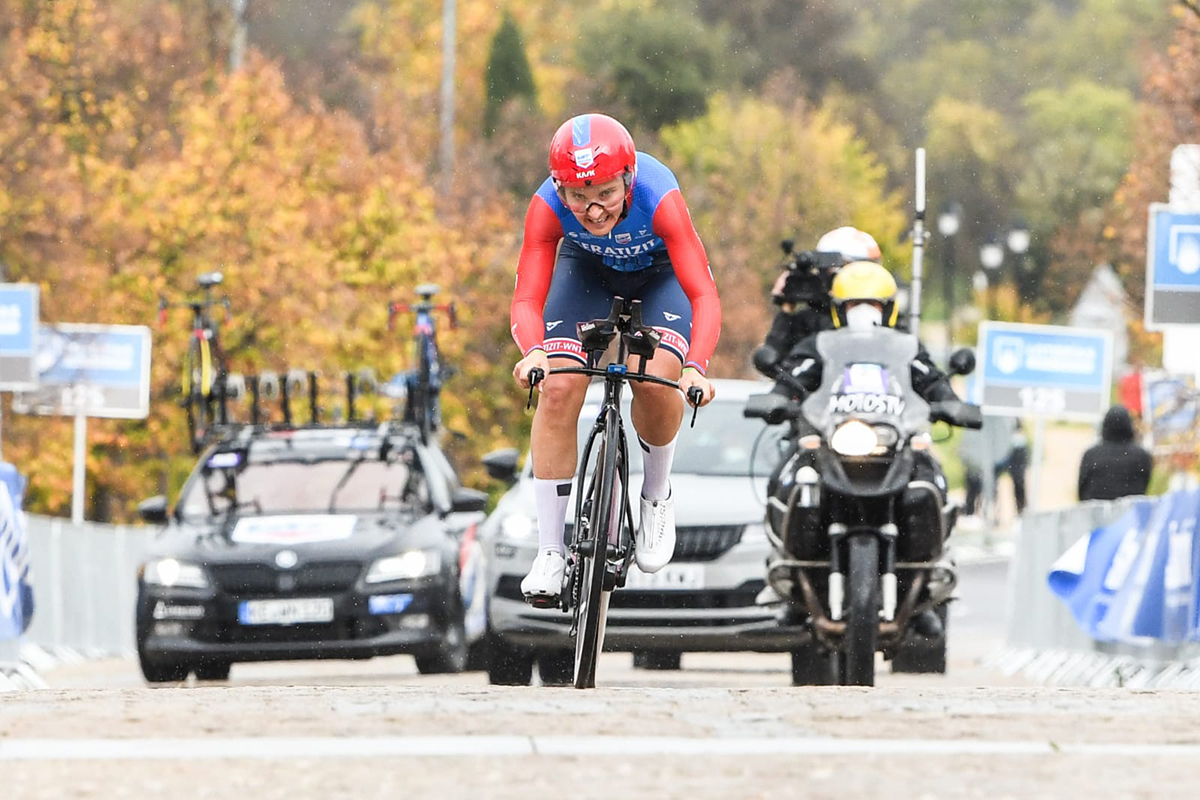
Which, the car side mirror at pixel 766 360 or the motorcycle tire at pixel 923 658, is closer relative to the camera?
the car side mirror at pixel 766 360

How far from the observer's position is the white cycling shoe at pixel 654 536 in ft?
35.2

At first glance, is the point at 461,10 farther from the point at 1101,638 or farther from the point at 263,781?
the point at 263,781

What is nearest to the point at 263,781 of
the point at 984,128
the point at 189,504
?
the point at 189,504

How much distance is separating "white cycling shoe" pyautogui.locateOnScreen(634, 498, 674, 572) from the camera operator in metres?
3.27

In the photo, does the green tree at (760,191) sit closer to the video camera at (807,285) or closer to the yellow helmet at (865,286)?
the video camera at (807,285)

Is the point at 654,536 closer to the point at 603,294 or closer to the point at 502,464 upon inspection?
the point at 603,294

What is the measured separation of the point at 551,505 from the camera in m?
10.7

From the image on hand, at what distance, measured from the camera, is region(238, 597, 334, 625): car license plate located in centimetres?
1650

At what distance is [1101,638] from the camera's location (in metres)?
17.2

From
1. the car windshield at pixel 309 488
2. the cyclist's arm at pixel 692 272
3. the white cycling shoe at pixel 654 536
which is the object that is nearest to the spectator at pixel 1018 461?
the car windshield at pixel 309 488

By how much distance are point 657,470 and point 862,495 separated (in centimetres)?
165

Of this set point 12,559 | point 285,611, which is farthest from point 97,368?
point 285,611

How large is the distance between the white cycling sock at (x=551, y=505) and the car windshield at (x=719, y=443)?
461 cm

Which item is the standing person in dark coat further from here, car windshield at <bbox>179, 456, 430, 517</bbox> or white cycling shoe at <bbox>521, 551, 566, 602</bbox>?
white cycling shoe at <bbox>521, 551, 566, 602</bbox>
